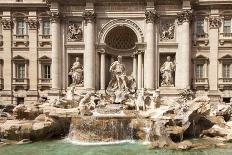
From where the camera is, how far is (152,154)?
16141 millimetres

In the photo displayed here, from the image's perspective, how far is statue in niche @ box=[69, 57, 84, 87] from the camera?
26156 millimetres

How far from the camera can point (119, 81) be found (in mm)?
25594

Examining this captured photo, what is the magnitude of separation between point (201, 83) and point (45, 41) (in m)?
14.6

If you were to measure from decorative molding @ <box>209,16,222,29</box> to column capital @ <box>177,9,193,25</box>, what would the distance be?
2094 mm

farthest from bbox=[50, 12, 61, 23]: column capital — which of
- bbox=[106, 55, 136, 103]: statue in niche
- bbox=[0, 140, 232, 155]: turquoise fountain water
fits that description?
bbox=[0, 140, 232, 155]: turquoise fountain water

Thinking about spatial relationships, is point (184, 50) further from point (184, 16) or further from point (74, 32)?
point (74, 32)

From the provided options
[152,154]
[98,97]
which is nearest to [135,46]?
[98,97]

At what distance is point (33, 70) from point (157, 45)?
37.6ft

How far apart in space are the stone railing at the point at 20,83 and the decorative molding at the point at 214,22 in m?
17.3

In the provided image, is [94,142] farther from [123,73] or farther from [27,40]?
[27,40]

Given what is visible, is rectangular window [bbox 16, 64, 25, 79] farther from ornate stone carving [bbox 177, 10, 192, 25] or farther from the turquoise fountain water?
ornate stone carving [bbox 177, 10, 192, 25]

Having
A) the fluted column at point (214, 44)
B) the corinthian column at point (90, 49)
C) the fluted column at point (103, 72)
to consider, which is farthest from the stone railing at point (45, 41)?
the fluted column at point (214, 44)

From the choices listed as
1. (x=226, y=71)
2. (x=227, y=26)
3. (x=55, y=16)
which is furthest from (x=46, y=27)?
(x=226, y=71)

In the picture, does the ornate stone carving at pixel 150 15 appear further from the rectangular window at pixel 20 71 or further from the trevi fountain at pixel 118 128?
the rectangular window at pixel 20 71
